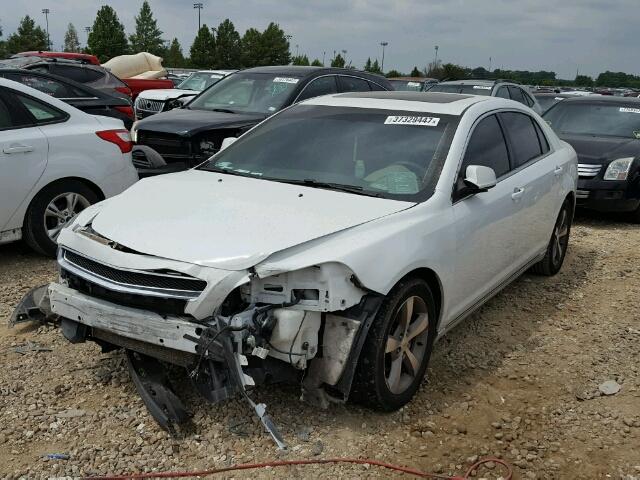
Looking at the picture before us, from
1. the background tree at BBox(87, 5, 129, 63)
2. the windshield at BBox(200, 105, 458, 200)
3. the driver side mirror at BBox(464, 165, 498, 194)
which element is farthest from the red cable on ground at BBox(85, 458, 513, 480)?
the background tree at BBox(87, 5, 129, 63)

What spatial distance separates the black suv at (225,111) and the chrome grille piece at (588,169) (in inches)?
115

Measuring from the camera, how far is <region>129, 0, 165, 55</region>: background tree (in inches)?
2788

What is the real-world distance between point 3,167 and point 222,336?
340 centimetres

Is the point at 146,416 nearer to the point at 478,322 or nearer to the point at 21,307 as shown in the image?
the point at 21,307

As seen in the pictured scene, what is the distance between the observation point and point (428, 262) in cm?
355

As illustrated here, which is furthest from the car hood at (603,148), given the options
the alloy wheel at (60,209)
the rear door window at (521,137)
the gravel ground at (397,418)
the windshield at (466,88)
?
the alloy wheel at (60,209)

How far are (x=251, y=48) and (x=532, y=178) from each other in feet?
215

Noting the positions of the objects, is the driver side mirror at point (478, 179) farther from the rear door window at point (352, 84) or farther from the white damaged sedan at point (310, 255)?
the rear door window at point (352, 84)

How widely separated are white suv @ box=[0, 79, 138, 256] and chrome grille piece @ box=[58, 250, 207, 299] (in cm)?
240

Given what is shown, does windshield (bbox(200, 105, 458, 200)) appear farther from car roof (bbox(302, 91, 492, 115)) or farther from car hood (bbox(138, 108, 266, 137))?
car hood (bbox(138, 108, 266, 137))

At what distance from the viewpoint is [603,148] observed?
8797mm

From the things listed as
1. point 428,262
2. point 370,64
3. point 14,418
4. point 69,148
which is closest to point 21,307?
point 14,418

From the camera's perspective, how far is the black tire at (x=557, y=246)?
589 centimetres

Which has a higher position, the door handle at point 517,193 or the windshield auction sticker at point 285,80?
the windshield auction sticker at point 285,80
